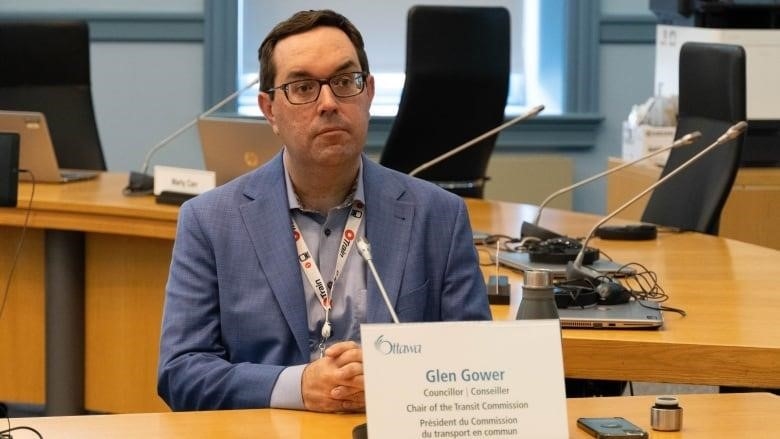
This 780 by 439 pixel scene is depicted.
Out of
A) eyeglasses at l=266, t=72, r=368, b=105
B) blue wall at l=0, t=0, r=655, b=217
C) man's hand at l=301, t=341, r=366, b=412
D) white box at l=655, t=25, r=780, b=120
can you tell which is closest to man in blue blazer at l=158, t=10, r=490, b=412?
eyeglasses at l=266, t=72, r=368, b=105

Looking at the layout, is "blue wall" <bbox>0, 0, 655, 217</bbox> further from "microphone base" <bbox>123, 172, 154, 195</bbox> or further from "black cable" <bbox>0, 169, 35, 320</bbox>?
"black cable" <bbox>0, 169, 35, 320</bbox>

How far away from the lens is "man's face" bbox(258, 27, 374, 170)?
7.34ft

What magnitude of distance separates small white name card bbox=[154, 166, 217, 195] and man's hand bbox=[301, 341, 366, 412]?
Answer: 192 cm

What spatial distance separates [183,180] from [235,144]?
20 cm

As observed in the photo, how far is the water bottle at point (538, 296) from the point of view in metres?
1.99

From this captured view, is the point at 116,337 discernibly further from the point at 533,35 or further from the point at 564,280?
the point at 533,35

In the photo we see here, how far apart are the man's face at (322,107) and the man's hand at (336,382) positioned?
1.24 feet

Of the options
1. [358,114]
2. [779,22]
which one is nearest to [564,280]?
[358,114]

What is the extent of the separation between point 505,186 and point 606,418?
4.37 m

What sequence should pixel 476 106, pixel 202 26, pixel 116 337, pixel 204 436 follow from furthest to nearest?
pixel 202 26 < pixel 476 106 < pixel 116 337 < pixel 204 436

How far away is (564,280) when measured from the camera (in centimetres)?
287

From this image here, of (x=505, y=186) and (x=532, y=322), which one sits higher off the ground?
(x=532, y=322)

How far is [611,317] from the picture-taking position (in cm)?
254

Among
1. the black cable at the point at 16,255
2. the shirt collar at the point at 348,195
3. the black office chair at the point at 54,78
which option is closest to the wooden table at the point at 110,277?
the black cable at the point at 16,255
